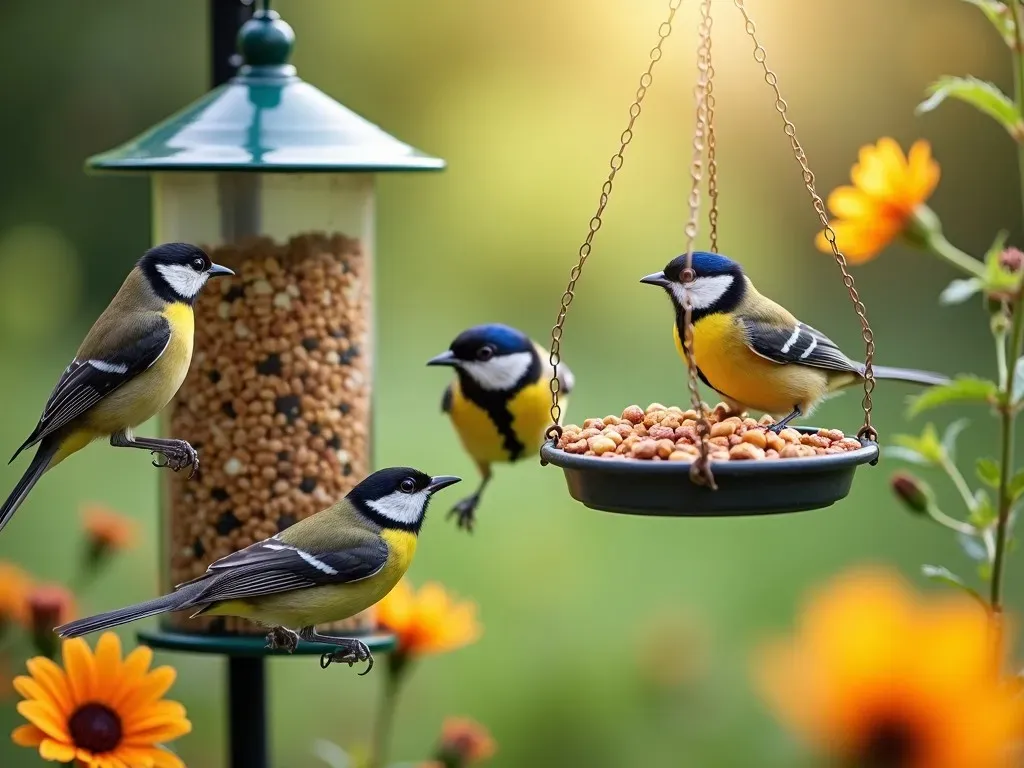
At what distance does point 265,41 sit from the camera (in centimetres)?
361

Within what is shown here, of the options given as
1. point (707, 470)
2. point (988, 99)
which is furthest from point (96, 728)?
point (988, 99)

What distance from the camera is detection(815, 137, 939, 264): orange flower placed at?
9.73ft

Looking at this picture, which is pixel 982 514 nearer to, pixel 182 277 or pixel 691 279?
pixel 691 279

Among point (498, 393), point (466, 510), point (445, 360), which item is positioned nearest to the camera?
point (445, 360)

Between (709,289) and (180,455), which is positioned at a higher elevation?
(709,289)

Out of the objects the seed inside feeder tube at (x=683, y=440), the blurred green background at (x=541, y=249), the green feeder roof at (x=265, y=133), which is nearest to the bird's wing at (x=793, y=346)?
the seed inside feeder tube at (x=683, y=440)

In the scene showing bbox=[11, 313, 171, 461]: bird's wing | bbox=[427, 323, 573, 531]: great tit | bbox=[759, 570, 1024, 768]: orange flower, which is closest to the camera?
bbox=[759, 570, 1024, 768]: orange flower

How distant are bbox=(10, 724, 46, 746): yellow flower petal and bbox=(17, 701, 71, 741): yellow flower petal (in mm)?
13

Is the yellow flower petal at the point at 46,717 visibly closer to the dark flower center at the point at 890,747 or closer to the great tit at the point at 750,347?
the great tit at the point at 750,347

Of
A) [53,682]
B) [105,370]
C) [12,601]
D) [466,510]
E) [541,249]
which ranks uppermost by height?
[105,370]

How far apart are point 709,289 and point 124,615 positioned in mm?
1531

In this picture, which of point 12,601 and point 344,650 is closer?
point 344,650

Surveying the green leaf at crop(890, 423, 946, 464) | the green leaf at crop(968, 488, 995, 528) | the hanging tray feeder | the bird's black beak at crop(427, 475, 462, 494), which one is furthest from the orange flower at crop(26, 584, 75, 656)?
Answer: the green leaf at crop(968, 488, 995, 528)

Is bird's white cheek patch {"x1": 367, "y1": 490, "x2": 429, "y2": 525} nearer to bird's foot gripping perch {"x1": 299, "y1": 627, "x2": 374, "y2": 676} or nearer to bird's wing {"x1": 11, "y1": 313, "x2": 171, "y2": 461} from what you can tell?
bird's foot gripping perch {"x1": 299, "y1": 627, "x2": 374, "y2": 676}
